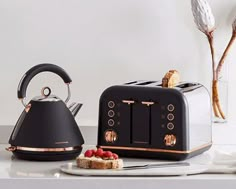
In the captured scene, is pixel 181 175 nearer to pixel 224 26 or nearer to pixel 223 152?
pixel 223 152

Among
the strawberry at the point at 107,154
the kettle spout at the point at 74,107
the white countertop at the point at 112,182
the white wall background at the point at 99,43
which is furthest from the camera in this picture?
the white wall background at the point at 99,43

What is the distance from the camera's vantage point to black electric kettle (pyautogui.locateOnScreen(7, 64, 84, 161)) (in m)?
2.14

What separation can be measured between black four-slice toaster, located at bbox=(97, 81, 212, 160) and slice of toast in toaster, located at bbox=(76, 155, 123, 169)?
157mm

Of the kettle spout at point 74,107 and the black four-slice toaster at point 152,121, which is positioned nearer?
the black four-slice toaster at point 152,121

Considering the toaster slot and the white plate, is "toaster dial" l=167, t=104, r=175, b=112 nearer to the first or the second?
the toaster slot

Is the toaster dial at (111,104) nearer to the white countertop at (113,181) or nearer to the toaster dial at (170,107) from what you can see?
the toaster dial at (170,107)

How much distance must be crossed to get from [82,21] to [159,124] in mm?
479

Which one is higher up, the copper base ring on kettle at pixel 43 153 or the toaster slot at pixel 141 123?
the toaster slot at pixel 141 123

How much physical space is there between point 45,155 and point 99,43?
465 millimetres

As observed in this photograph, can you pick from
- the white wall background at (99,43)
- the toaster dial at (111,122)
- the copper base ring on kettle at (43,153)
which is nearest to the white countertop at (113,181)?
the copper base ring on kettle at (43,153)

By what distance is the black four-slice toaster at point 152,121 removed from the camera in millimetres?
2131

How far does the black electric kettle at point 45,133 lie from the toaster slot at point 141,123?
0.14 metres

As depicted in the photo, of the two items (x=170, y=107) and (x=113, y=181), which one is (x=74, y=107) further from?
(x=113, y=181)

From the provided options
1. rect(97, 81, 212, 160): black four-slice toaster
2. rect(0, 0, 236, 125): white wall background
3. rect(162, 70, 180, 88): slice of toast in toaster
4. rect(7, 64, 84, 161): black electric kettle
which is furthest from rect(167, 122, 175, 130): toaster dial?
rect(0, 0, 236, 125): white wall background
